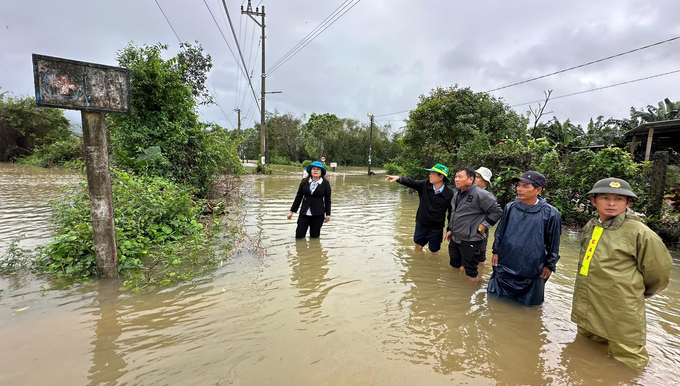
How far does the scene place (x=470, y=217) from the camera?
14.6 feet

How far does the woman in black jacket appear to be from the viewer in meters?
6.17

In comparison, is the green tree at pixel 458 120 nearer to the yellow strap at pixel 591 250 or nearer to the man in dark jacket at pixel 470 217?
the man in dark jacket at pixel 470 217

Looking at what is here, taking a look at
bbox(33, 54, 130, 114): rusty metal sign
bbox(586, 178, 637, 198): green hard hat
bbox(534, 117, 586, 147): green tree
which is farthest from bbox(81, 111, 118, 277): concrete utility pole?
bbox(534, 117, 586, 147): green tree

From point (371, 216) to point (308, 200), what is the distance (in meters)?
4.04

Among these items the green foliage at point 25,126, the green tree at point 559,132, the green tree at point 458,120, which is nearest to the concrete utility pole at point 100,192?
the green tree at point 458,120

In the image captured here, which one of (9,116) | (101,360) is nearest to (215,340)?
(101,360)

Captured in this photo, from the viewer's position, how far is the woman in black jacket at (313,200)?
6.17 metres

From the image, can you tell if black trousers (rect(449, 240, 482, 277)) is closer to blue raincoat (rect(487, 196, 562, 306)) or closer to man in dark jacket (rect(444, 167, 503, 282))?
man in dark jacket (rect(444, 167, 503, 282))

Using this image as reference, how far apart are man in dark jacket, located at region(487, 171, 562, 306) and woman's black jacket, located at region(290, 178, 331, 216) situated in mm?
3324

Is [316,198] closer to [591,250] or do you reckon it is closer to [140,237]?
[140,237]

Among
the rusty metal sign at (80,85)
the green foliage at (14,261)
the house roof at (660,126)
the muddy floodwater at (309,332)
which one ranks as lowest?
the muddy floodwater at (309,332)

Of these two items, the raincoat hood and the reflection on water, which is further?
the reflection on water

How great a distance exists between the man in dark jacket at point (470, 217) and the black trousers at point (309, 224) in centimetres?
276

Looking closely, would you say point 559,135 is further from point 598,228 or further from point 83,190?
point 83,190
